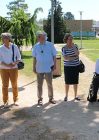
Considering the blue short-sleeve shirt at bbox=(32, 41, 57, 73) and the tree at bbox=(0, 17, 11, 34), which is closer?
the blue short-sleeve shirt at bbox=(32, 41, 57, 73)

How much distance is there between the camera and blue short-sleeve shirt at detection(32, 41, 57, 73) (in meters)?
9.80

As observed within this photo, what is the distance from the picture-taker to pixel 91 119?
8461 millimetres

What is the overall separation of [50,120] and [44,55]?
1964 mm

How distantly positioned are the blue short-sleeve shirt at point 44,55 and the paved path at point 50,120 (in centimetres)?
90

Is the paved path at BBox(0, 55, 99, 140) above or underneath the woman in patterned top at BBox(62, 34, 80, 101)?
underneath

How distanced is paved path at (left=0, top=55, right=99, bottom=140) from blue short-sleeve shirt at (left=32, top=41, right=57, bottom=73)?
90 centimetres

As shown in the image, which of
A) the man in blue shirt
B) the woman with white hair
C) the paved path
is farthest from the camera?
the man in blue shirt

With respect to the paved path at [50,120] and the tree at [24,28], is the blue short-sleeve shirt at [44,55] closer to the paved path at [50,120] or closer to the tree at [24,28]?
the paved path at [50,120]

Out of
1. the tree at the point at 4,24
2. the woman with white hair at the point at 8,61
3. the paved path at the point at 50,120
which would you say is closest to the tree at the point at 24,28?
the tree at the point at 4,24

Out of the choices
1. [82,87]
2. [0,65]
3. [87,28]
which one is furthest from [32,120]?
[87,28]

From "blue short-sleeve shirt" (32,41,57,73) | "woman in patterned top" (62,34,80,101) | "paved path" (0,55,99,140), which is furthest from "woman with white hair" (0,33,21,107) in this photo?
"woman in patterned top" (62,34,80,101)

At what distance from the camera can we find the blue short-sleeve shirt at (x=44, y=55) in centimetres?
980

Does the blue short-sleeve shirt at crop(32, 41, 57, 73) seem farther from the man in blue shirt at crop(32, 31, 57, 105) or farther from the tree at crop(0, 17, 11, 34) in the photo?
the tree at crop(0, 17, 11, 34)

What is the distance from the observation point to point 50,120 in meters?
8.44
